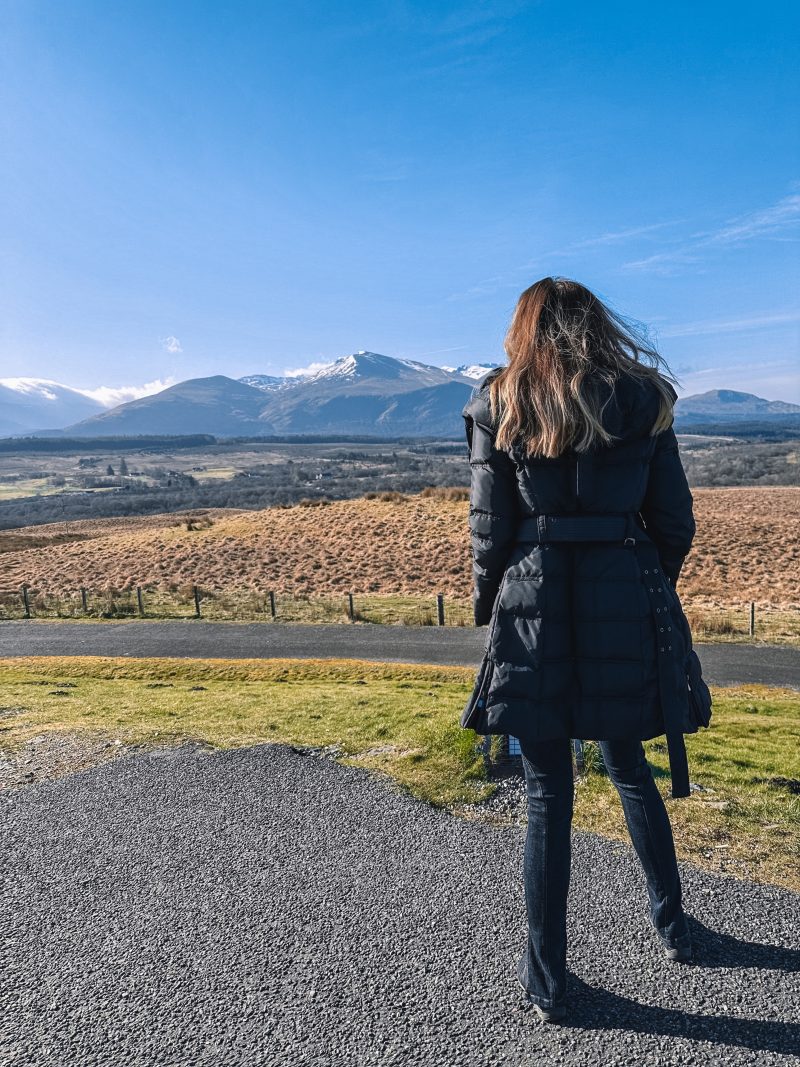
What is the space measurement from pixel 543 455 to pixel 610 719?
3.50ft

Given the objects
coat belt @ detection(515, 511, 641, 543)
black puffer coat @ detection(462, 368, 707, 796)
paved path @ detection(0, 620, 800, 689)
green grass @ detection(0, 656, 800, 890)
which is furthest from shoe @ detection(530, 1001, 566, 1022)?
paved path @ detection(0, 620, 800, 689)

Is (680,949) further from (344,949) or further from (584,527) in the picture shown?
(584,527)

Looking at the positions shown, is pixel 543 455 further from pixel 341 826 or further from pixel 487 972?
pixel 341 826

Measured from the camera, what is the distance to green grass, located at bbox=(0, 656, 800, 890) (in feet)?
13.9

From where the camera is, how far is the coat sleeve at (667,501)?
108 inches

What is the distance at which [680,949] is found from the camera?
10.0 ft

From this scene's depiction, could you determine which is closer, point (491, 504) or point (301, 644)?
point (491, 504)

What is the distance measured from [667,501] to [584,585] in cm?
52

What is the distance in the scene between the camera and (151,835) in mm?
4551

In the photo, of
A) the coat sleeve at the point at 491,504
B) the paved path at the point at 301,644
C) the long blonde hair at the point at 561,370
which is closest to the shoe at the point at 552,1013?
the coat sleeve at the point at 491,504

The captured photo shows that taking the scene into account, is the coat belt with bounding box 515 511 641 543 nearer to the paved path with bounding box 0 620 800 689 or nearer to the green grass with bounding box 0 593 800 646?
the paved path with bounding box 0 620 800 689

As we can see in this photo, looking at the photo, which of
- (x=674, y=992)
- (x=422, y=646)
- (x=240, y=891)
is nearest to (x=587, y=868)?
(x=674, y=992)

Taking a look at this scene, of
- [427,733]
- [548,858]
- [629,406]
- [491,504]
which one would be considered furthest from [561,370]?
[427,733]

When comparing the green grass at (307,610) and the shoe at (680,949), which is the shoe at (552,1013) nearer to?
the shoe at (680,949)
